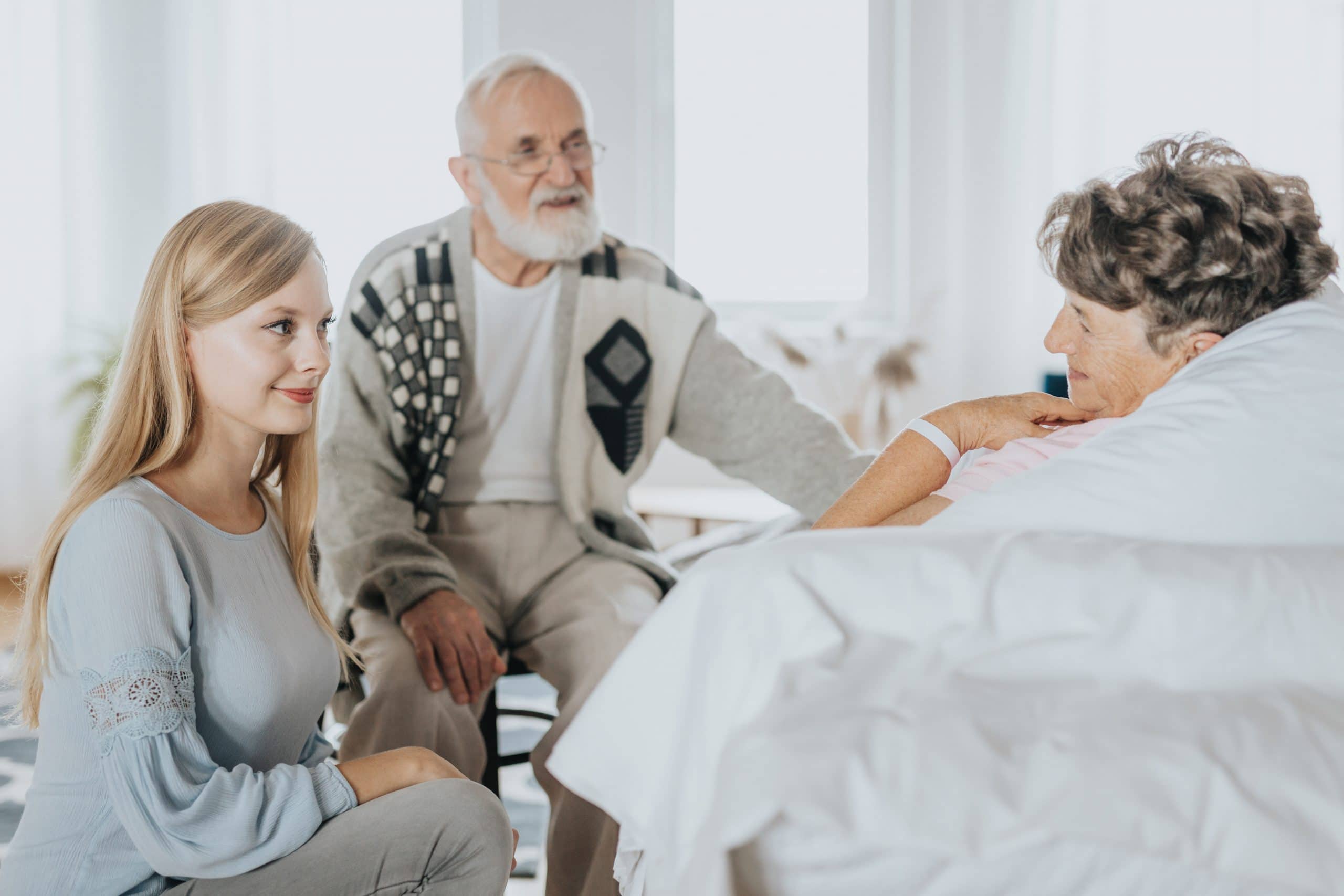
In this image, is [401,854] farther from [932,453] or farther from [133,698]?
[932,453]

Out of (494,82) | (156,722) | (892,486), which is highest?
(494,82)

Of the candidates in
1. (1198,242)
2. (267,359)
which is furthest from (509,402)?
(1198,242)

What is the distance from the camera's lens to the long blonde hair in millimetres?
936

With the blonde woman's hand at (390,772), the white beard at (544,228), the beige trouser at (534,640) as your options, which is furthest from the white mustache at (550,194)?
the blonde woman's hand at (390,772)

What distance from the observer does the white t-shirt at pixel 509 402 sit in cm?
178

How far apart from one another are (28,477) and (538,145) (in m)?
2.85

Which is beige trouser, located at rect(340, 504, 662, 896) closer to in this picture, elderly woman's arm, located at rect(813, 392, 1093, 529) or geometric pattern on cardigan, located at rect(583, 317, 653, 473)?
geometric pattern on cardigan, located at rect(583, 317, 653, 473)

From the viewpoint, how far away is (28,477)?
12.2ft

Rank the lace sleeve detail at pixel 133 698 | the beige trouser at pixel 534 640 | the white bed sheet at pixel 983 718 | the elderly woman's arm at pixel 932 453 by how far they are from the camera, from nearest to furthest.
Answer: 1. the white bed sheet at pixel 983 718
2. the lace sleeve detail at pixel 133 698
3. the elderly woman's arm at pixel 932 453
4. the beige trouser at pixel 534 640

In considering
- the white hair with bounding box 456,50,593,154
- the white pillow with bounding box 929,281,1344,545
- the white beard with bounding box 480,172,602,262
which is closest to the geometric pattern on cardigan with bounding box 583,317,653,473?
the white beard with bounding box 480,172,602,262

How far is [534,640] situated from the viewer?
66.3 inches

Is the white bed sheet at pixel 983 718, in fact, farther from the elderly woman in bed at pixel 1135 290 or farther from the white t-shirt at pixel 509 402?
the white t-shirt at pixel 509 402

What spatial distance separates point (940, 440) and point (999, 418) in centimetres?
7

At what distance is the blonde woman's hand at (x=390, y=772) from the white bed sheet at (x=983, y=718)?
0.79 ft
